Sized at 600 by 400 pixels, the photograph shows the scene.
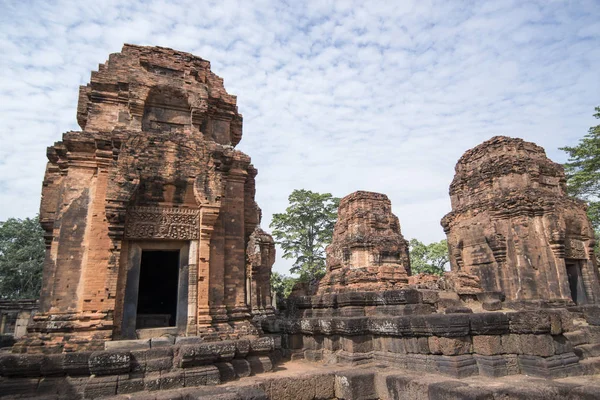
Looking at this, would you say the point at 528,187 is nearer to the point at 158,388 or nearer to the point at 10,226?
the point at 158,388

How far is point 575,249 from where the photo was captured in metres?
15.0

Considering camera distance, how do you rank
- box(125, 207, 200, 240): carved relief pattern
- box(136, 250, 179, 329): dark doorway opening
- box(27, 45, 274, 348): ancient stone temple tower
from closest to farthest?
box(27, 45, 274, 348): ancient stone temple tower < box(125, 207, 200, 240): carved relief pattern < box(136, 250, 179, 329): dark doorway opening

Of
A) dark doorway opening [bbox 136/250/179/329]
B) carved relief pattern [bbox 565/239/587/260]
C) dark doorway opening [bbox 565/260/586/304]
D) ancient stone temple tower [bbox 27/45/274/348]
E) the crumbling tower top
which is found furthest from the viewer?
dark doorway opening [bbox 565/260/586/304]

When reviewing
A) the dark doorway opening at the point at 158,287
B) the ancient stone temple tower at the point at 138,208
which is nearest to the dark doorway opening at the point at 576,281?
the ancient stone temple tower at the point at 138,208

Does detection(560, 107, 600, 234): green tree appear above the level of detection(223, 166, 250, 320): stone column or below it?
above

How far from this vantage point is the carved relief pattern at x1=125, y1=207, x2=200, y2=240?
24.0ft

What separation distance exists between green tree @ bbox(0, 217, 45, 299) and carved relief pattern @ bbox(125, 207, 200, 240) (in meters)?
30.4

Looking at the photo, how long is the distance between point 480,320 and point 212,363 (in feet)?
14.4

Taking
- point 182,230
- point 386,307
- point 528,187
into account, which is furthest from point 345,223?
point 182,230

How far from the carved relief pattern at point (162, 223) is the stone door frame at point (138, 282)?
197mm

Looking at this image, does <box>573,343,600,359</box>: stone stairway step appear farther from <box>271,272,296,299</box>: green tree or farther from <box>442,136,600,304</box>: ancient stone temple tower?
<box>271,272,296,299</box>: green tree

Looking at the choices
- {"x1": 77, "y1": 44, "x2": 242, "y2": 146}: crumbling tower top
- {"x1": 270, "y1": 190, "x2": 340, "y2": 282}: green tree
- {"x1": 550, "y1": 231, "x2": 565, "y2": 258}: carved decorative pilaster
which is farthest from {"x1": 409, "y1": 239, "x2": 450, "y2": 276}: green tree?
{"x1": 77, "y1": 44, "x2": 242, "y2": 146}: crumbling tower top

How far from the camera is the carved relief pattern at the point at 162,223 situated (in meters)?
7.32

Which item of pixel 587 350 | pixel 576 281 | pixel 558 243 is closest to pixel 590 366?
pixel 587 350
